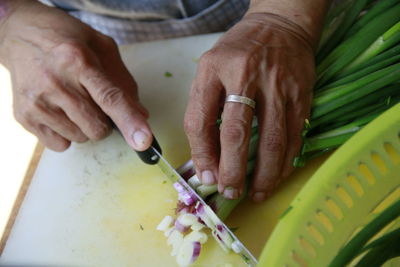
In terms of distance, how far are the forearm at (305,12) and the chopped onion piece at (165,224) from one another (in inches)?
21.3

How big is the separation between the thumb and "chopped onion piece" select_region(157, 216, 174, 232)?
174mm

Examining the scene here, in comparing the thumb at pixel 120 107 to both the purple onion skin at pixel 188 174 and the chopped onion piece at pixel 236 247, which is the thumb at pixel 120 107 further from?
the chopped onion piece at pixel 236 247

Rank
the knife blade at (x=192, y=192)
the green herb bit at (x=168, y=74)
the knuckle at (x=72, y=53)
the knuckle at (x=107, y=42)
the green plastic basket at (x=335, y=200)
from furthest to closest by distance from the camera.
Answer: the green herb bit at (x=168, y=74) < the knuckle at (x=107, y=42) < the knuckle at (x=72, y=53) < the knife blade at (x=192, y=192) < the green plastic basket at (x=335, y=200)

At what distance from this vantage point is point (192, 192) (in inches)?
34.6

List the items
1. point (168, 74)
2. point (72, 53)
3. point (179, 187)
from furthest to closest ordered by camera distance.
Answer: point (168, 74)
point (72, 53)
point (179, 187)

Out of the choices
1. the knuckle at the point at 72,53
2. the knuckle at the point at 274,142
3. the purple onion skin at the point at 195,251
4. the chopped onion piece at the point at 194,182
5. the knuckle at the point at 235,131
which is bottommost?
the purple onion skin at the point at 195,251

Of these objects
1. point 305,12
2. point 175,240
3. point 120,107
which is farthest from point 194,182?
point 305,12

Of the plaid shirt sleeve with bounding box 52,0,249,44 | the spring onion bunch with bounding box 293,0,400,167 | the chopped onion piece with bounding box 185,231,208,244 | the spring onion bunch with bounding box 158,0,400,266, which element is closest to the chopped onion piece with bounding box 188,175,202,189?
the spring onion bunch with bounding box 158,0,400,266

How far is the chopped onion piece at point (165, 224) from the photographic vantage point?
3.03 feet

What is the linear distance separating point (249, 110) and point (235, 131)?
0.19ft

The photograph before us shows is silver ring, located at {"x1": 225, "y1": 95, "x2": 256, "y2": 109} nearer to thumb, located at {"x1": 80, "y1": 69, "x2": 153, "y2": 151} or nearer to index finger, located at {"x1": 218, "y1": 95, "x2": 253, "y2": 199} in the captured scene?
index finger, located at {"x1": 218, "y1": 95, "x2": 253, "y2": 199}

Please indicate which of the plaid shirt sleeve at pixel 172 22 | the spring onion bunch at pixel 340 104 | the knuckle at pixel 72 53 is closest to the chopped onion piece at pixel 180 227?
the spring onion bunch at pixel 340 104

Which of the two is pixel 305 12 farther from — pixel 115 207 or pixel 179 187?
pixel 115 207

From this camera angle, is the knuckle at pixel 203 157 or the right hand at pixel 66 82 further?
the right hand at pixel 66 82
